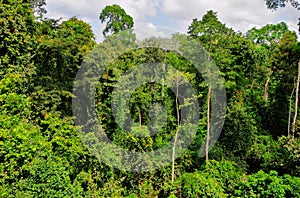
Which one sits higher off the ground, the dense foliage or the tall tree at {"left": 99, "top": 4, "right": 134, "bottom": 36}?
the tall tree at {"left": 99, "top": 4, "right": 134, "bottom": 36}

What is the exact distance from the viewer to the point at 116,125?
34.7 ft

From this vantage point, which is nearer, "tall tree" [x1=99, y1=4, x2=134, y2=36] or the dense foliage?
the dense foliage

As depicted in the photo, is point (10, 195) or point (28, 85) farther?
point (28, 85)

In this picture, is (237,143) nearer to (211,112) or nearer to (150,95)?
(211,112)

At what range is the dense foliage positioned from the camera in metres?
8.08

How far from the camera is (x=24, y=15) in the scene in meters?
9.24

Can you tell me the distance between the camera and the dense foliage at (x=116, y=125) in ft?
26.5

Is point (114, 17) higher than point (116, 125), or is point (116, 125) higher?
point (114, 17)

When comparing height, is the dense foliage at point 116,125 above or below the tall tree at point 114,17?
below

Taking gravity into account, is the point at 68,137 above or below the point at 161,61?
below

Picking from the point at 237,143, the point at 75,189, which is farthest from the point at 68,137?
the point at 237,143

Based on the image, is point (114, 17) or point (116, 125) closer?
point (116, 125)

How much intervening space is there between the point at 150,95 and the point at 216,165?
3.17 meters

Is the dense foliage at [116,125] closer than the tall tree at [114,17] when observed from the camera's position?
Yes
